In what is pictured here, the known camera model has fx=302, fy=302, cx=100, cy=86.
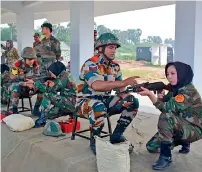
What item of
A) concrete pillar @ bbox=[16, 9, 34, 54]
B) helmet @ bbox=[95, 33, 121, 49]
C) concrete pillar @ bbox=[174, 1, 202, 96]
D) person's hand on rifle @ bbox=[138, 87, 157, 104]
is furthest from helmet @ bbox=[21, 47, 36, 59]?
concrete pillar @ bbox=[16, 9, 34, 54]

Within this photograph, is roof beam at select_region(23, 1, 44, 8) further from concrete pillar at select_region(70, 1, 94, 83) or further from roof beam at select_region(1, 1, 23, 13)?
concrete pillar at select_region(70, 1, 94, 83)

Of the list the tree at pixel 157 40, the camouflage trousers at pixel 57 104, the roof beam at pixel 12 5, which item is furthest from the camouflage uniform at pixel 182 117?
the tree at pixel 157 40

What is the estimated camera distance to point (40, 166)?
2.96m

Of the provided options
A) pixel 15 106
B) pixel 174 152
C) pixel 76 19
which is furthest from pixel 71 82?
pixel 76 19

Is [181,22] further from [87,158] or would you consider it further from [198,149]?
[87,158]

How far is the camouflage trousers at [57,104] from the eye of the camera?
388 cm

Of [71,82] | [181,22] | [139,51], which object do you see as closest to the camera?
[71,82]

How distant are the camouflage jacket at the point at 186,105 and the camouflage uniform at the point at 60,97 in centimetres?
163

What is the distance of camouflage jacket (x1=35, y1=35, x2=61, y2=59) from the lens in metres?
5.18

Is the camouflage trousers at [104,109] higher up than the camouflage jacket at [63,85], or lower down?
lower down

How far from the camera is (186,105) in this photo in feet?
8.26

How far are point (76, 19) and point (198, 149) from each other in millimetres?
4604

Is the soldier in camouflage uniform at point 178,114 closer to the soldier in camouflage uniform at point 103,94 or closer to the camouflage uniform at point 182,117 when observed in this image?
the camouflage uniform at point 182,117

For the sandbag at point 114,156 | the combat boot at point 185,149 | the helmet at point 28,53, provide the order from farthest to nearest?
1. the helmet at point 28,53
2. the combat boot at point 185,149
3. the sandbag at point 114,156
